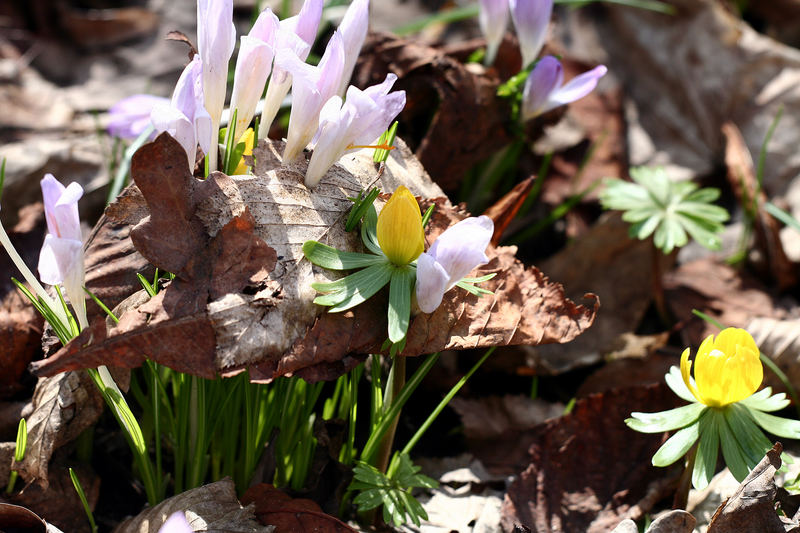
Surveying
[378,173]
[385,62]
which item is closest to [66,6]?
[385,62]

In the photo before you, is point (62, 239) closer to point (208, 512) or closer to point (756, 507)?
point (208, 512)

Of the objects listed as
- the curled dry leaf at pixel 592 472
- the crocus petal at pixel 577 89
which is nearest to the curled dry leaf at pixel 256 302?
the curled dry leaf at pixel 592 472

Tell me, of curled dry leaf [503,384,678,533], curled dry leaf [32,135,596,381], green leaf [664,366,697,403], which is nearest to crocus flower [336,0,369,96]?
curled dry leaf [32,135,596,381]

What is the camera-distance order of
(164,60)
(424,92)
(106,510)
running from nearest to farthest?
(106,510) → (424,92) → (164,60)

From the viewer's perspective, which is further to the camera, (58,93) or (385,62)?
(58,93)

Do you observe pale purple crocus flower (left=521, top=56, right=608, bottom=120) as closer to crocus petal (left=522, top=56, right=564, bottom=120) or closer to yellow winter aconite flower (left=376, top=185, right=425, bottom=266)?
crocus petal (left=522, top=56, right=564, bottom=120)

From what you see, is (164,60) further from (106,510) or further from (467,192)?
(106,510)
